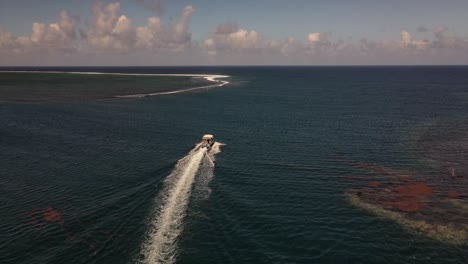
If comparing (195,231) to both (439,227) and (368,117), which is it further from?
(368,117)

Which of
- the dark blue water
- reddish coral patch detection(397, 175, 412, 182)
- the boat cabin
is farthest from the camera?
the boat cabin

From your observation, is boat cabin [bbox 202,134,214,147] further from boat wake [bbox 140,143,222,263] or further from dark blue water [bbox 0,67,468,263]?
dark blue water [bbox 0,67,468,263]

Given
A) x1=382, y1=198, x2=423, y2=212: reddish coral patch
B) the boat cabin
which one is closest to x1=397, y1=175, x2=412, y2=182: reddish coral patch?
x1=382, y1=198, x2=423, y2=212: reddish coral patch

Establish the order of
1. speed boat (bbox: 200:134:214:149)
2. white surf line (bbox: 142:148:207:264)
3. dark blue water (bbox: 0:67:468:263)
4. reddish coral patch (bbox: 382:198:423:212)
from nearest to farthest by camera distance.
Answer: white surf line (bbox: 142:148:207:264) → dark blue water (bbox: 0:67:468:263) → reddish coral patch (bbox: 382:198:423:212) → speed boat (bbox: 200:134:214:149)

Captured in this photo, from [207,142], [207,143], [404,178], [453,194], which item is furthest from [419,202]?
[207,142]

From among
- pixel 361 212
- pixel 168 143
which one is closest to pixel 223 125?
pixel 168 143

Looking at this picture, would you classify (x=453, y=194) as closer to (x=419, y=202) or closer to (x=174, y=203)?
(x=419, y=202)
